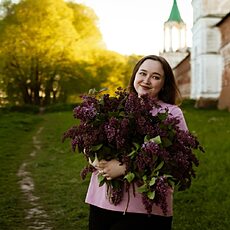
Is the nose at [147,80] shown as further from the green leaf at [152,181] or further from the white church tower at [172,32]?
the white church tower at [172,32]

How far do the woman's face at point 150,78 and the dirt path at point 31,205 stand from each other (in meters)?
3.11

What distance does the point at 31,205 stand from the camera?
635 cm

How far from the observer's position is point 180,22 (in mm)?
55000

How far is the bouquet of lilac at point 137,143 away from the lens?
2.29 m

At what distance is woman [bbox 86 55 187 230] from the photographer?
8.02ft

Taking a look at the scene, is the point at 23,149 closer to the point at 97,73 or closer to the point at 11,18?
the point at 11,18

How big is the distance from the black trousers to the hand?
9.1 inches

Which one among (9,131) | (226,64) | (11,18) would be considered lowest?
(9,131)

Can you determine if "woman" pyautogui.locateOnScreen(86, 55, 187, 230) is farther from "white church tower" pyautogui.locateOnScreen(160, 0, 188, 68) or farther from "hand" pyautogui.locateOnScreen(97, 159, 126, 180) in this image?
"white church tower" pyautogui.locateOnScreen(160, 0, 188, 68)

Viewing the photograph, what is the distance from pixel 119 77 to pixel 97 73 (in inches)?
110

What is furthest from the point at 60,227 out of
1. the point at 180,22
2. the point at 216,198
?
the point at 180,22

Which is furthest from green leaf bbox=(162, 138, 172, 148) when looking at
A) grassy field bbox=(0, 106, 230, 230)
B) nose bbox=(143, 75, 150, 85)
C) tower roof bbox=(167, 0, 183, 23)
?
tower roof bbox=(167, 0, 183, 23)

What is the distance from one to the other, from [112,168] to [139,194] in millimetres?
203

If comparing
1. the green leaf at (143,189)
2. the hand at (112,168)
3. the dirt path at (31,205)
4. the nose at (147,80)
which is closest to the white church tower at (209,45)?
the dirt path at (31,205)
